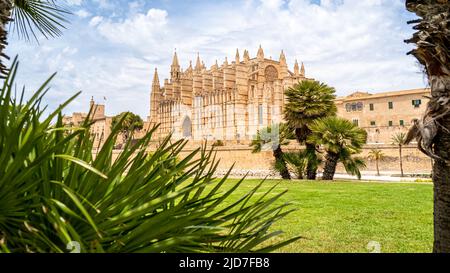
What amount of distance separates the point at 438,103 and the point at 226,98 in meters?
55.9

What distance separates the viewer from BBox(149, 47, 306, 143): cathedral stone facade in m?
54.0

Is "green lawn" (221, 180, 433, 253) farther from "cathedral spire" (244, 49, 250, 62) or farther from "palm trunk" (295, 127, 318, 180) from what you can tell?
"cathedral spire" (244, 49, 250, 62)

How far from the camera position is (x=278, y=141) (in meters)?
20.7

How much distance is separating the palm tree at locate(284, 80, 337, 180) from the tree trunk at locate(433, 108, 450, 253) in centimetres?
1804

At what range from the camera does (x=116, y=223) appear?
1111mm

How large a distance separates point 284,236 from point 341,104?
41.7m

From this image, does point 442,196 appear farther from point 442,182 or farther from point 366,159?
point 366,159

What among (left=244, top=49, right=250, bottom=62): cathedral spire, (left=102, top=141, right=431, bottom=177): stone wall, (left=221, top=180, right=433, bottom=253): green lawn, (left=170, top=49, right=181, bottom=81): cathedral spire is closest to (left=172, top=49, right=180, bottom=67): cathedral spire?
(left=170, top=49, right=181, bottom=81): cathedral spire

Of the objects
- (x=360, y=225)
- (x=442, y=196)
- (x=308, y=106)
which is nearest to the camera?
(x=442, y=196)

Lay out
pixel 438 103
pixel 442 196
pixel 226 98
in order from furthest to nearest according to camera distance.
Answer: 1. pixel 226 98
2. pixel 438 103
3. pixel 442 196

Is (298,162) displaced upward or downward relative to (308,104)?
downward

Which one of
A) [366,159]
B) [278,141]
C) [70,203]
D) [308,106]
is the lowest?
[366,159]

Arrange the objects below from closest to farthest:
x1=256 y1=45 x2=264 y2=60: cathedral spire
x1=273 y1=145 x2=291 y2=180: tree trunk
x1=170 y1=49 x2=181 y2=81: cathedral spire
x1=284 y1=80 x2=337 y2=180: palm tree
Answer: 1. x1=273 y1=145 x2=291 y2=180: tree trunk
2. x1=284 y1=80 x2=337 y2=180: palm tree
3. x1=256 y1=45 x2=264 y2=60: cathedral spire
4. x1=170 y1=49 x2=181 y2=81: cathedral spire

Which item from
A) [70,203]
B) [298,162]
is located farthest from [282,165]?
[70,203]
